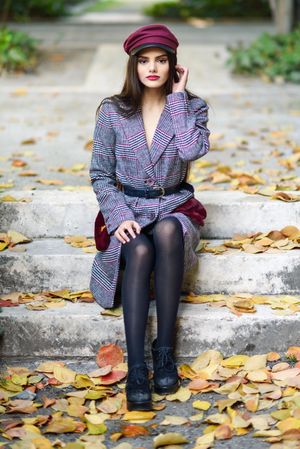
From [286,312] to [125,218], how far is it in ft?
2.90

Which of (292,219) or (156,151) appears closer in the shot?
(156,151)

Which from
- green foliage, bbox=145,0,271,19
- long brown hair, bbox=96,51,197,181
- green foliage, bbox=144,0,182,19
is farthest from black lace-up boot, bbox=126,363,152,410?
green foliage, bbox=144,0,182,19

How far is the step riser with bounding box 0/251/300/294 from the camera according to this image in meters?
4.29

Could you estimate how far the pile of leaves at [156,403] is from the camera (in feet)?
10.9

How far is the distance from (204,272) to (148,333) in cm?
47

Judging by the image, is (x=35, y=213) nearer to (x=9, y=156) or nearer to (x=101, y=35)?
(x=9, y=156)

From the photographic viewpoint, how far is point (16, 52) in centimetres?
1038

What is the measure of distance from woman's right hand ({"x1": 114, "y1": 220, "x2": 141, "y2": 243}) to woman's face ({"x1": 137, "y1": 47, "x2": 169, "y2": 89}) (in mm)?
640

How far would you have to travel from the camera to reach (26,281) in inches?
172

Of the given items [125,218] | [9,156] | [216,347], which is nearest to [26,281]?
[125,218]

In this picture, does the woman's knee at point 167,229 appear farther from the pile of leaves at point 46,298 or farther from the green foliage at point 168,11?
the green foliage at point 168,11

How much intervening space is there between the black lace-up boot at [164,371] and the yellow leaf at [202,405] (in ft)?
0.45

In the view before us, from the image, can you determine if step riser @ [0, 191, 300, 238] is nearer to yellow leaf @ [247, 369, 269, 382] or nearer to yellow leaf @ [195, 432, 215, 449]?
Answer: yellow leaf @ [247, 369, 269, 382]

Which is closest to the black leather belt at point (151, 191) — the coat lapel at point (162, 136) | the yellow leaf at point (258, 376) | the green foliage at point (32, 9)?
the coat lapel at point (162, 136)
